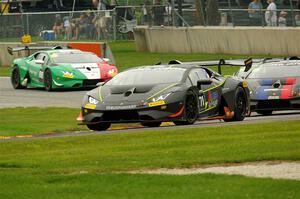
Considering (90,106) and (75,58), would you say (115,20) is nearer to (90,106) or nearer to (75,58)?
(75,58)

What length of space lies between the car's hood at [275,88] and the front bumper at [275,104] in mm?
84

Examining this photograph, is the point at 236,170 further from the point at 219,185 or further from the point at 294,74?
the point at 294,74

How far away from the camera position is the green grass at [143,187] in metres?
11.8

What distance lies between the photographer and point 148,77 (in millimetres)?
22438

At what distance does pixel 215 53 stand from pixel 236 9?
2.34m

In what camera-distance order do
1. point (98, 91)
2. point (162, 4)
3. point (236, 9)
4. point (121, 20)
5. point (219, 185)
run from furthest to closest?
1. point (121, 20)
2. point (162, 4)
3. point (236, 9)
4. point (98, 91)
5. point (219, 185)

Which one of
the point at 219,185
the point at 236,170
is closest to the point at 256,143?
the point at 236,170

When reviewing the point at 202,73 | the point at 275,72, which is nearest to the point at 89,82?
the point at 275,72

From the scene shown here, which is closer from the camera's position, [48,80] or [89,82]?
[89,82]

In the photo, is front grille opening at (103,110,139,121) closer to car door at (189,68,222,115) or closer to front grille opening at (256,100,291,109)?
car door at (189,68,222,115)

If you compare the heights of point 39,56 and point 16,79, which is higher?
point 39,56

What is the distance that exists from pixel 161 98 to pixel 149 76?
1.07 m

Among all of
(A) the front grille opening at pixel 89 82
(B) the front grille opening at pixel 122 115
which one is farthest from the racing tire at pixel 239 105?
(A) the front grille opening at pixel 89 82

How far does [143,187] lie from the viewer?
1245cm
